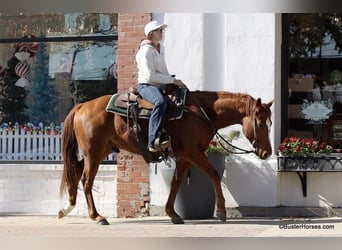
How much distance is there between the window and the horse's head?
8.98 feet

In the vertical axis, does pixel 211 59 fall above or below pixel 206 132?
above

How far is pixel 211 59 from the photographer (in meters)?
11.0

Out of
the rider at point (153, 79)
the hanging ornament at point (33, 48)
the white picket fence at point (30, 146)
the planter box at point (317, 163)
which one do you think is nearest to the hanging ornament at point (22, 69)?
the hanging ornament at point (33, 48)

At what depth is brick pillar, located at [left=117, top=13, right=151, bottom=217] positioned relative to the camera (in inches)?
438

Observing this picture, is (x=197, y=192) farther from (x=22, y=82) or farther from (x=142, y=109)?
(x=22, y=82)

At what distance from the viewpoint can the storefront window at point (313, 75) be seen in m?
11.2

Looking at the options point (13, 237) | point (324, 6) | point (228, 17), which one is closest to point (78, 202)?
point (13, 237)

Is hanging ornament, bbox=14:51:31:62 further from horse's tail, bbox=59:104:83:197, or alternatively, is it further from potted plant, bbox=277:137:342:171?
potted plant, bbox=277:137:342:171

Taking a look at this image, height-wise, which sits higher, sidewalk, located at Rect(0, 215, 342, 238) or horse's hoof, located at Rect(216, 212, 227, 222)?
horse's hoof, located at Rect(216, 212, 227, 222)

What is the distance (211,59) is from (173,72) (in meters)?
0.57

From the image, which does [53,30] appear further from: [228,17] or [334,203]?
[334,203]

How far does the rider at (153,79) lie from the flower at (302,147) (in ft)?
5.99

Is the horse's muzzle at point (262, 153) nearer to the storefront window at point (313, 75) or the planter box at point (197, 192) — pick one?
the planter box at point (197, 192)

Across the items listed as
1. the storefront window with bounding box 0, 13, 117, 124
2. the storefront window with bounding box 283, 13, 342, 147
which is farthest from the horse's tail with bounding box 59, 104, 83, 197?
the storefront window with bounding box 283, 13, 342, 147
